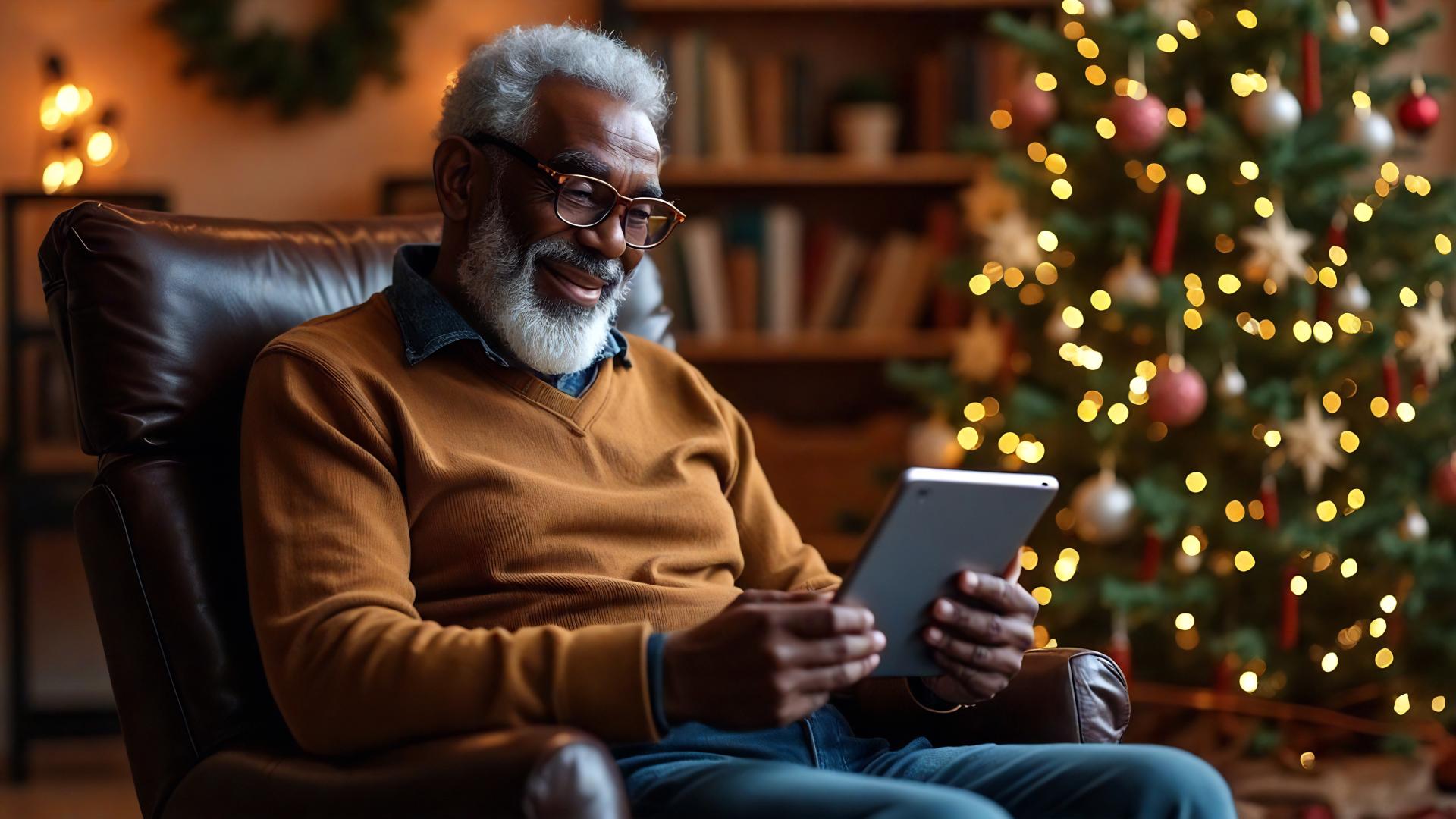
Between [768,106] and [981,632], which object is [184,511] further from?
[768,106]

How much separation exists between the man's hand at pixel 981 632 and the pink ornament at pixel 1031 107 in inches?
66.7

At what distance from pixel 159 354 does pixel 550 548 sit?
0.45 m

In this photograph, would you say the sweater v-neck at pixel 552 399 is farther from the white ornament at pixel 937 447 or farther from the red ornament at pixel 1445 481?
the red ornament at pixel 1445 481

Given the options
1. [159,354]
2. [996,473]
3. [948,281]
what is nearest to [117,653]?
[159,354]

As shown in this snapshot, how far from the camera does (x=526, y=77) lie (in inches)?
59.6

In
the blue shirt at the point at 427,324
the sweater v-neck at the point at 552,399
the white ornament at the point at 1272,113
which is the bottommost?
the sweater v-neck at the point at 552,399

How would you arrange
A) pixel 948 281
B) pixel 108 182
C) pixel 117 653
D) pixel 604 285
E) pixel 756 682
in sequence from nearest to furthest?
pixel 756 682 → pixel 117 653 → pixel 604 285 → pixel 948 281 → pixel 108 182

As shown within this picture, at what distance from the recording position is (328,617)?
47.1 inches

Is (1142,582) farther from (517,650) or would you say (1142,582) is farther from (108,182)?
(108,182)

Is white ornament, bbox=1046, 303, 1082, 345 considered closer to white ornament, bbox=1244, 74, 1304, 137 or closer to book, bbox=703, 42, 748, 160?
white ornament, bbox=1244, 74, 1304, 137

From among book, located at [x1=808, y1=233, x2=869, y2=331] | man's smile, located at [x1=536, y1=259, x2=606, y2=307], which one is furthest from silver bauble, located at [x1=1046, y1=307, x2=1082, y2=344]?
man's smile, located at [x1=536, y1=259, x2=606, y2=307]

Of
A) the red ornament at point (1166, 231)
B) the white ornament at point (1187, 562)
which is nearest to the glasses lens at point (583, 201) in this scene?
the red ornament at point (1166, 231)

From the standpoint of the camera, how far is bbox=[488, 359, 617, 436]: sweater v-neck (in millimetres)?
1477

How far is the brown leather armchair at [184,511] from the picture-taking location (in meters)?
1.34
